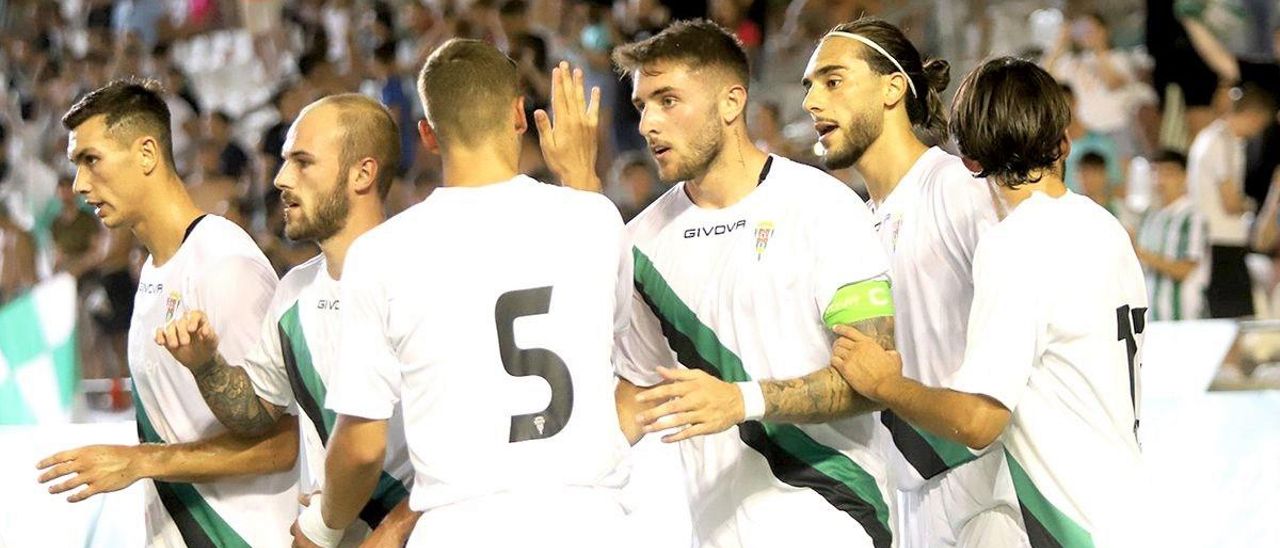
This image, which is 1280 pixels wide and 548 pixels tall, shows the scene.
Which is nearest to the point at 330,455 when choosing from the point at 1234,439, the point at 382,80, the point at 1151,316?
the point at 1234,439

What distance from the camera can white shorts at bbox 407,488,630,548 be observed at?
Result: 13.0 feet

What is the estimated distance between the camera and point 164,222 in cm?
536

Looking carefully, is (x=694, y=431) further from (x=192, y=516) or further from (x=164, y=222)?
(x=164, y=222)

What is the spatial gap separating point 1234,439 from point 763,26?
6172 millimetres

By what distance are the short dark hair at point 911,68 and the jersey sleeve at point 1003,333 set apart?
1.14m

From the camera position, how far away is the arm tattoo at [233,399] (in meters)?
4.83

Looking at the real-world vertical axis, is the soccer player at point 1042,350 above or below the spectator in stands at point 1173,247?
above

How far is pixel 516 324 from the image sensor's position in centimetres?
398

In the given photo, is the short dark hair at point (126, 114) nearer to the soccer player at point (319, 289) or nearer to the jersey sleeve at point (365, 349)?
the soccer player at point (319, 289)

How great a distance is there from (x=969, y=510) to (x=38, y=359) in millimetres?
4856

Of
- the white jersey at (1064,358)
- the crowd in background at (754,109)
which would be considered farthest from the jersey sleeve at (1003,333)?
the crowd in background at (754,109)

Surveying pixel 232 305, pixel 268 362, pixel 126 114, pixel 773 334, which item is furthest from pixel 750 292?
pixel 126 114

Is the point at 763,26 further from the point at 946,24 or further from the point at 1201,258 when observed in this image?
the point at 1201,258

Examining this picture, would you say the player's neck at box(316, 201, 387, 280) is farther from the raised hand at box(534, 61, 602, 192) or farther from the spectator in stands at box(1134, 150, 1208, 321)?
the spectator in stands at box(1134, 150, 1208, 321)
